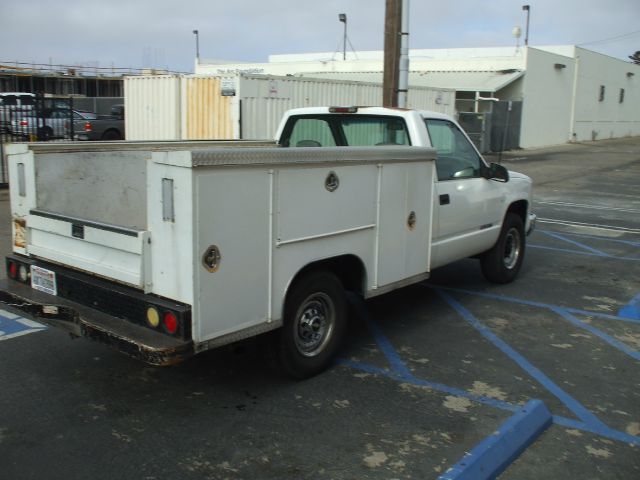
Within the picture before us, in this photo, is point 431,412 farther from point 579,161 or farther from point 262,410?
point 579,161

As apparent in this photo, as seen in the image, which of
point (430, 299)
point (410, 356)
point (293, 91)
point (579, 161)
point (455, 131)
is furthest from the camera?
point (579, 161)

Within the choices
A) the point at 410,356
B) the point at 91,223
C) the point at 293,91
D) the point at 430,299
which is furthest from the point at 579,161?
the point at 91,223

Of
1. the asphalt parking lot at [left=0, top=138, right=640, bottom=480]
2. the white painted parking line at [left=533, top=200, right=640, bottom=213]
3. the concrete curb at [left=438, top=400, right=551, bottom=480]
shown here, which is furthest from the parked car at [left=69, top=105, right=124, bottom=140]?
the concrete curb at [left=438, top=400, right=551, bottom=480]

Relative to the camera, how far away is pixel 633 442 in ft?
13.4

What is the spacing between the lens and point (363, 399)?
459 centimetres

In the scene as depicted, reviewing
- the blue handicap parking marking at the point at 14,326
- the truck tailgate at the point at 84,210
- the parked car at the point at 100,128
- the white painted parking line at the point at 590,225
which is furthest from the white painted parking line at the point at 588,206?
the parked car at the point at 100,128

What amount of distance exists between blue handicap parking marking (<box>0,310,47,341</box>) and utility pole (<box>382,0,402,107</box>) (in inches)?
324

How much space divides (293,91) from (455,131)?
1251 cm

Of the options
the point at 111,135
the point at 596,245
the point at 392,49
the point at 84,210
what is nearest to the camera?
the point at 84,210

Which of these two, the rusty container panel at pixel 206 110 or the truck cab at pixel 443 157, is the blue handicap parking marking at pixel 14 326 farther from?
the rusty container panel at pixel 206 110

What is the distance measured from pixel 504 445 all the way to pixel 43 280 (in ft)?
10.8

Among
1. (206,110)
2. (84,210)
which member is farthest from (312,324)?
(206,110)

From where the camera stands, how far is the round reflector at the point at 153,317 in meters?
3.88

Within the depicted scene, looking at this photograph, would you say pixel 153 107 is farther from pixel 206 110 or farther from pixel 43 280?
pixel 43 280
